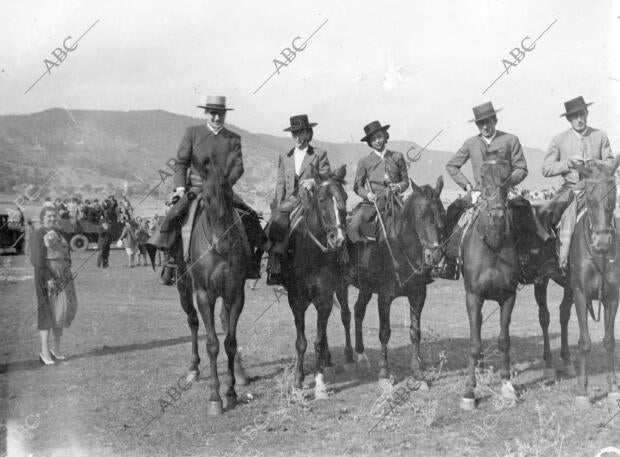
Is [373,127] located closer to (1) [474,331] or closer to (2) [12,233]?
(1) [474,331]

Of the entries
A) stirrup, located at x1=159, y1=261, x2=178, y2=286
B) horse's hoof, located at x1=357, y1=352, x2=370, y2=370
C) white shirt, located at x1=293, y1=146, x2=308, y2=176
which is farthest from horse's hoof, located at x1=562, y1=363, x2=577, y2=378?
stirrup, located at x1=159, y1=261, x2=178, y2=286

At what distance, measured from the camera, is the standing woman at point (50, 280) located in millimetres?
9805

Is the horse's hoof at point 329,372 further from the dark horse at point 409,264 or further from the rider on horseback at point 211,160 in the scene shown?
the rider on horseback at point 211,160

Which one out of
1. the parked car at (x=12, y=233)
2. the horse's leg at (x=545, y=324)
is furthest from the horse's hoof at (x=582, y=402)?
the parked car at (x=12, y=233)

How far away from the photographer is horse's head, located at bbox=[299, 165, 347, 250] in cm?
757

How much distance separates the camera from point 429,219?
8.07m

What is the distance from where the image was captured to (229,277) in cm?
761

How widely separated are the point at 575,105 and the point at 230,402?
19.9 feet

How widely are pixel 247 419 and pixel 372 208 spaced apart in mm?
3716

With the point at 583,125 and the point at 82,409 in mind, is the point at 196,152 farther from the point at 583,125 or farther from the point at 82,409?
the point at 583,125

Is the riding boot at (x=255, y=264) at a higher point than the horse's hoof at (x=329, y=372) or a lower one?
higher

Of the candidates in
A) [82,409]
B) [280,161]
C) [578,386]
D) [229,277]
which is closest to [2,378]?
[82,409]

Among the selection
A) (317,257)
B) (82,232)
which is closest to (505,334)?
(317,257)

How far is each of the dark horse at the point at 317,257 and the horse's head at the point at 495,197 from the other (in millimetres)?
1698
